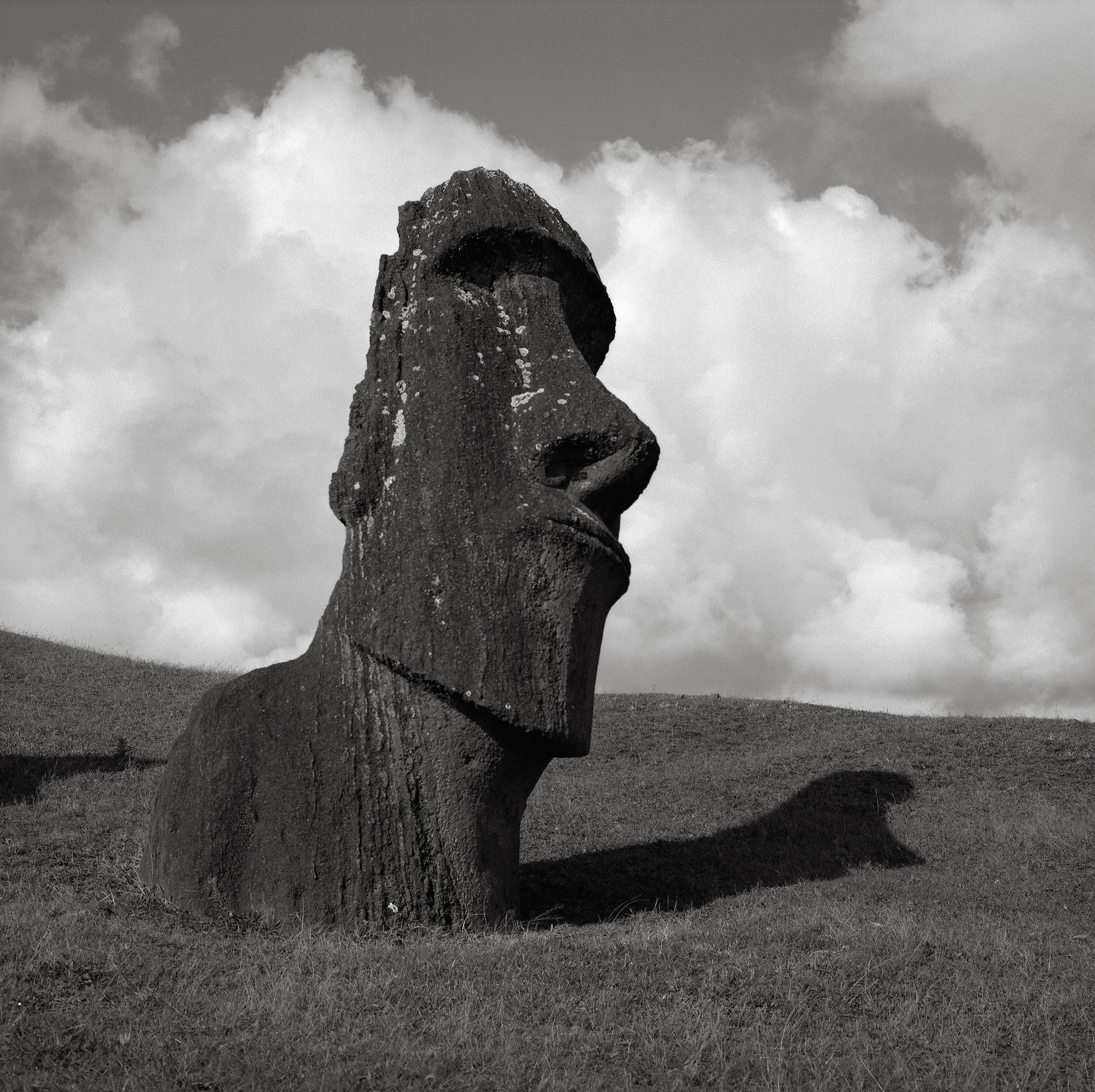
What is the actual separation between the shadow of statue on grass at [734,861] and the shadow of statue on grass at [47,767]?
5829 mm

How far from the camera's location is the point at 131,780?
1317 cm

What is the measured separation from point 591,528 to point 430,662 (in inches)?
55.6

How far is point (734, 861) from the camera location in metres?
11.2

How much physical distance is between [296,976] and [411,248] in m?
5.26

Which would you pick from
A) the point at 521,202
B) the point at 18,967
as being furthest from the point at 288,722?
the point at 521,202

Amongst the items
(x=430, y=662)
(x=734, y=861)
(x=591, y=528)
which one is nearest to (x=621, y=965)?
(x=430, y=662)

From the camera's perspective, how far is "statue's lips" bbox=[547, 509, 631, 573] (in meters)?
7.67

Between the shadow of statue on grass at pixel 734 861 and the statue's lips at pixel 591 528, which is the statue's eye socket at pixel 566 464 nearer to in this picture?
the statue's lips at pixel 591 528

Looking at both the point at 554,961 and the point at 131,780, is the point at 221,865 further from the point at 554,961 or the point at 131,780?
the point at 131,780

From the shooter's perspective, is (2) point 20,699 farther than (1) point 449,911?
Yes

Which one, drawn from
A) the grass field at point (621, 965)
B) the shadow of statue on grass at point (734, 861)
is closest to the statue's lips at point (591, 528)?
the grass field at point (621, 965)

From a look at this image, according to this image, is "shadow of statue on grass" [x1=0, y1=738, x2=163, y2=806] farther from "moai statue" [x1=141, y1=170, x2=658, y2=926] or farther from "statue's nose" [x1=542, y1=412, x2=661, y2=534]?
"statue's nose" [x1=542, y1=412, x2=661, y2=534]

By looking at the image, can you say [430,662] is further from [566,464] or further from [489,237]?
[489,237]

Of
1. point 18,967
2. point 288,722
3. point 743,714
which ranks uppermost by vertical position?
point 743,714
